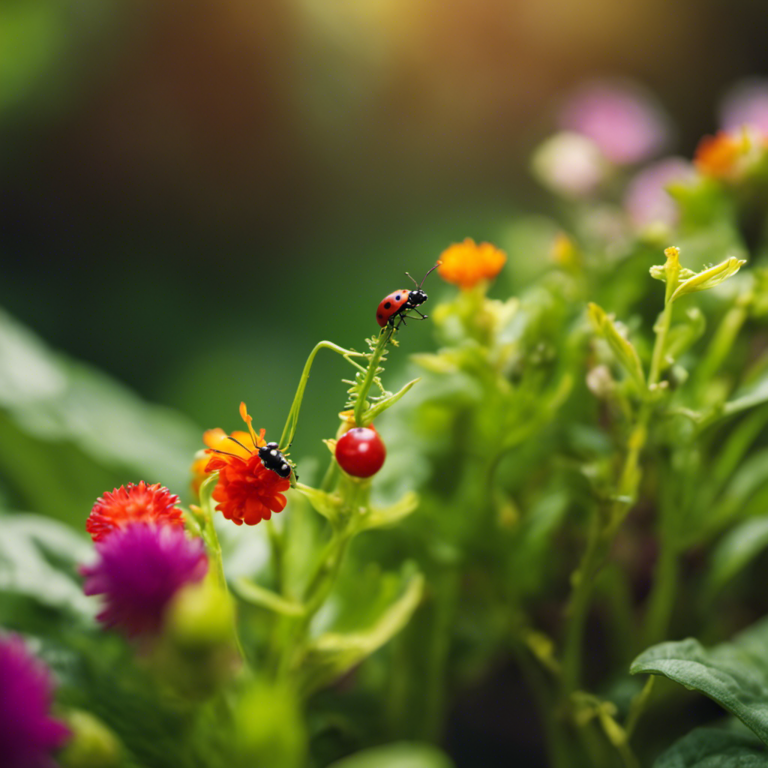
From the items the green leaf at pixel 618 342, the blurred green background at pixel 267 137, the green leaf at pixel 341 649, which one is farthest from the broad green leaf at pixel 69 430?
the blurred green background at pixel 267 137

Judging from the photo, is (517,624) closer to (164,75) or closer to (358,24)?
(358,24)

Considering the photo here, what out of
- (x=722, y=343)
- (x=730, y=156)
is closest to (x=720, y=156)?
(x=730, y=156)

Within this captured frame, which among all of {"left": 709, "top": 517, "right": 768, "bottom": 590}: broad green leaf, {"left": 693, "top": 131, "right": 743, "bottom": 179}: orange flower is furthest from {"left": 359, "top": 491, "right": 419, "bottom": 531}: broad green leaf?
{"left": 693, "top": 131, "right": 743, "bottom": 179}: orange flower

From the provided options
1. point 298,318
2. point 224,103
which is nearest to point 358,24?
point 224,103

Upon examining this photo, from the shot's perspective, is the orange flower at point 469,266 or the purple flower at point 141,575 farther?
the orange flower at point 469,266

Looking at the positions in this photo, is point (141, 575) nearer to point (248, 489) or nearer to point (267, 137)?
point (248, 489)

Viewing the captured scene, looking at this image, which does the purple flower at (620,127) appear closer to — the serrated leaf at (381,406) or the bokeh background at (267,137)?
the bokeh background at (267,137)
